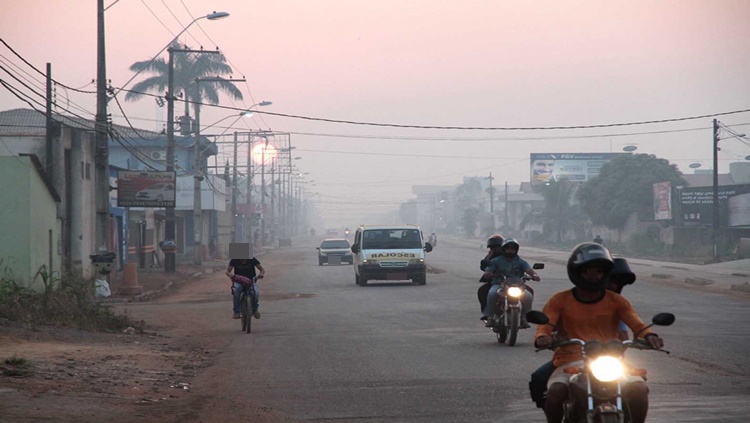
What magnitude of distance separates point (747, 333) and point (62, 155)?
23.1 metres

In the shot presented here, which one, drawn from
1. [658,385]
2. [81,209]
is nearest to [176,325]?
[658,385]

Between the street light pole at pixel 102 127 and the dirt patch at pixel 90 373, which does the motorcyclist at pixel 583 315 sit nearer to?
the dirt patch at pixel 90 373

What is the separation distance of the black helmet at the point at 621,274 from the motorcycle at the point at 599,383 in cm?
121

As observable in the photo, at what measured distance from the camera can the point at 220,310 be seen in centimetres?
2538

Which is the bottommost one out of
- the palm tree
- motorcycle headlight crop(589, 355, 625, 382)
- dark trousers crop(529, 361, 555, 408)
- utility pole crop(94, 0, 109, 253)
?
dark trousers crop(529, 361, 555, 408)

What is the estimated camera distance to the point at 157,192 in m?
42.2

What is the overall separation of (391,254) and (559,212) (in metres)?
72.4

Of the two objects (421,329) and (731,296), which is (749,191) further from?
(421,329)

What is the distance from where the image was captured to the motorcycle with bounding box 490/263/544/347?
15266 mm

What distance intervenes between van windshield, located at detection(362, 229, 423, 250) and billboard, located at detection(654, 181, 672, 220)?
137ft

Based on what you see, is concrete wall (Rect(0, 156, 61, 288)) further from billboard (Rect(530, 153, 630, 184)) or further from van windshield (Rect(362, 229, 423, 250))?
billboard (Rect(530, 153, 630, 184))

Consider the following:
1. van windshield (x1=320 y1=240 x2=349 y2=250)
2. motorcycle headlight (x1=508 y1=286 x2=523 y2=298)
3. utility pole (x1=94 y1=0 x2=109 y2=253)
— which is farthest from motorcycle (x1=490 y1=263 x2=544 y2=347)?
van windshield (x1=320 y1=240 x2=349 y2=250)

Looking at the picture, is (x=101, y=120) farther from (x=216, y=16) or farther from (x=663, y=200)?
(x=663, y=200)

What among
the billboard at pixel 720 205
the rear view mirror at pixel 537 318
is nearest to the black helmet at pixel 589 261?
the rear view mirror at pixel 537 318
